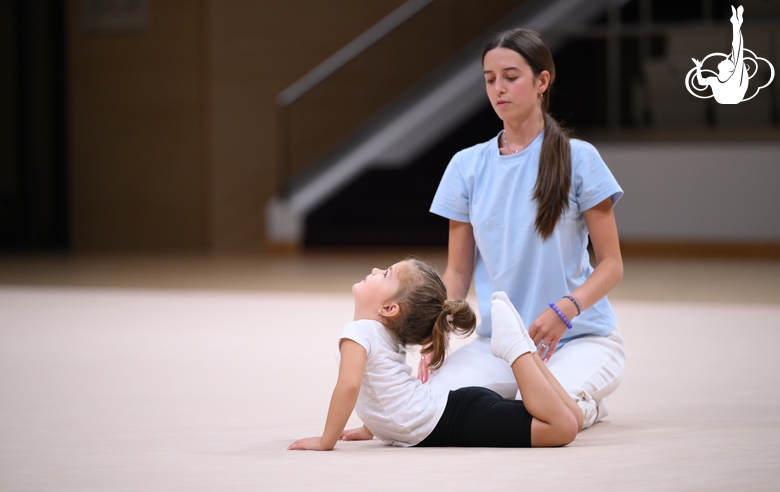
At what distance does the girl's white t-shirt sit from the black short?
0.09ft

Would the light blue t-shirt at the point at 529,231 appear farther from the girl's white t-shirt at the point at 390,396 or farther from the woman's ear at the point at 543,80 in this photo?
the girl's white t-shirt at the point at 390,396

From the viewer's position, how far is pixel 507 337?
93.0 inches

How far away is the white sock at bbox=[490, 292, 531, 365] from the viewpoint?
2.36m

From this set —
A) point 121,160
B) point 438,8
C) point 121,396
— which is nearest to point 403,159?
point 438,8

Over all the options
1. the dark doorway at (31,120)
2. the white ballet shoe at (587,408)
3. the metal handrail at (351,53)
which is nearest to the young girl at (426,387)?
the white ballet shoe at (587,408)

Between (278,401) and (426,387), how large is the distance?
0.73 m

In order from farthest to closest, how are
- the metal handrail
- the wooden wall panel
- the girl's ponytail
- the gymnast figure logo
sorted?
the wooden wall panel
the metal handrail
the gymnast figure logo
the girl's ponytail

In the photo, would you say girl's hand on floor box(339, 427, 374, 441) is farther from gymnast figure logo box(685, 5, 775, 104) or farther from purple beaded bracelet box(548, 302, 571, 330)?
gymnast figure logo box(685, 5, 775, 104)

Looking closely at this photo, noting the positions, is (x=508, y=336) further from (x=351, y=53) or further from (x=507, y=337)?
(x=351, y=53)

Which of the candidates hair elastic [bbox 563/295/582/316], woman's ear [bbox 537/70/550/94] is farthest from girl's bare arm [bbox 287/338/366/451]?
woman's ear [bbox 537/70/550/94]

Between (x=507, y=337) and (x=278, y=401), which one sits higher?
(x=507, y=337)

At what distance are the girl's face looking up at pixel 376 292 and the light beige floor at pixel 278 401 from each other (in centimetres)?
32

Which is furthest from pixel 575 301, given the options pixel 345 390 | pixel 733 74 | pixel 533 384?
pixel 733 74

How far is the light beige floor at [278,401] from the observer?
2102mm
